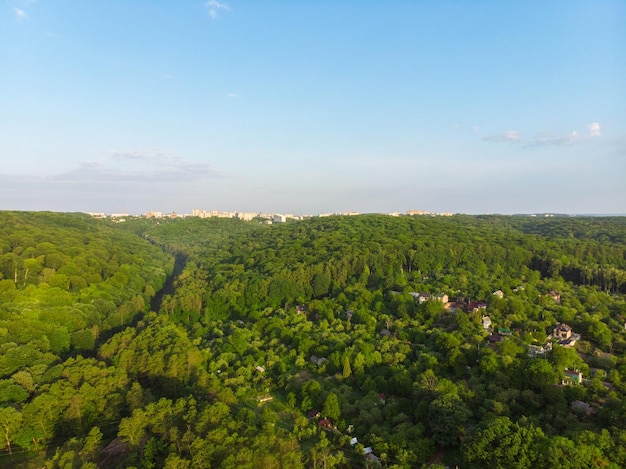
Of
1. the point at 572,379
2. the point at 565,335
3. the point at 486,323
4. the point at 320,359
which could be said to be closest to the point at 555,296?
the point at 565,335

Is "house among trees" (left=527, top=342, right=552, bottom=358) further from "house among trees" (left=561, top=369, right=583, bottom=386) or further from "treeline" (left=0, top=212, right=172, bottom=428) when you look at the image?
"treeline" (left=0, top=212, right=172, bottom=428)

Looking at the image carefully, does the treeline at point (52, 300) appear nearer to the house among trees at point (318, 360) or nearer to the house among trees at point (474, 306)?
the house among trees at point (318, 360)

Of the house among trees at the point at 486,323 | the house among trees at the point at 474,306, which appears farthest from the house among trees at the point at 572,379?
the house among trees at the point at 474,306

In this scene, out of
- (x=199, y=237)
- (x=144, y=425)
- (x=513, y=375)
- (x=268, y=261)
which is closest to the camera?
(x=144, y=425)

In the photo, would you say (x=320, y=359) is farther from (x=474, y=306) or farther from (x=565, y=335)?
(x=565, y=335)

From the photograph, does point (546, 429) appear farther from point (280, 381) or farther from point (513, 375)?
point (280, 381)

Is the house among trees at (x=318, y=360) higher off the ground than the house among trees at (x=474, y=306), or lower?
lower

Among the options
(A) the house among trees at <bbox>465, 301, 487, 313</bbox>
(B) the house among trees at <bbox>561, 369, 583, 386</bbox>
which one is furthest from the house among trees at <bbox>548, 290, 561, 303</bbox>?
(B) the house among trees at <bbox>561, 369, 583, 386</bbox>

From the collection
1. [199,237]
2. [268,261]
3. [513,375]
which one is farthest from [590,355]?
[199,237]
